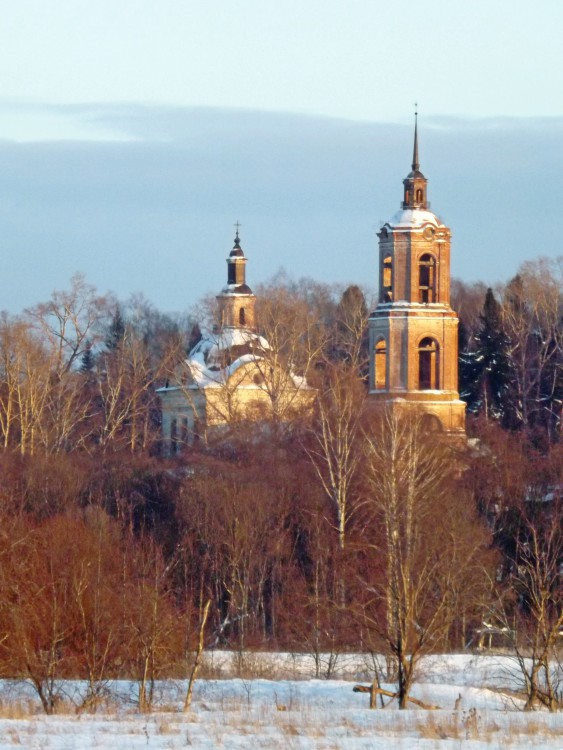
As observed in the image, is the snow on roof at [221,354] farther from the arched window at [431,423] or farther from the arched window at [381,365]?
the arched window at [431,423]

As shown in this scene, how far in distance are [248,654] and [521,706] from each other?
6.88m

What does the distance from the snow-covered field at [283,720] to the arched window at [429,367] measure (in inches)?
889

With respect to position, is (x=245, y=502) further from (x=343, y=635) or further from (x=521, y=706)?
(x=521, y=706)

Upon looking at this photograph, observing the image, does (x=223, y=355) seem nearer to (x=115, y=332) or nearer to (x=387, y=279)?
(x=387, y=279)

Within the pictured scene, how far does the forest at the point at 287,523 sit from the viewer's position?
2253 cm

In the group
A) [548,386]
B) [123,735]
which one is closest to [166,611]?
[123,735]

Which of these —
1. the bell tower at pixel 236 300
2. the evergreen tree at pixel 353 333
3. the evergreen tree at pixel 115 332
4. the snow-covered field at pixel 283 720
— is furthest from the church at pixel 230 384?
the snow-covered field at pixel 283 720

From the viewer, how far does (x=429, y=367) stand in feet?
155

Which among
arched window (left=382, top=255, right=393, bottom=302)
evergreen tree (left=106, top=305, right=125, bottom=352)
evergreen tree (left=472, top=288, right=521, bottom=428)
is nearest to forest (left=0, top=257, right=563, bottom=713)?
evergreen tree (left=472, top=288, right=521, bottom=428)

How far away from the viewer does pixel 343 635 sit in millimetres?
29125

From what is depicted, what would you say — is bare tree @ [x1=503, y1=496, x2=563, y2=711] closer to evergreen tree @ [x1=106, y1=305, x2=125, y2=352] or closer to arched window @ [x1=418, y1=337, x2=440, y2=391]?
arched window @ [x1=418, y1=337, x2=440, y2=391]

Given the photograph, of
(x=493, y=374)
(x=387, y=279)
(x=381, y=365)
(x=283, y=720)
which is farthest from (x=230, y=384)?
(x=283, y=720)

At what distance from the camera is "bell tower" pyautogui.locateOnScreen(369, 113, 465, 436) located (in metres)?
45.5

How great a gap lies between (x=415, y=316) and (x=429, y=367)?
6.73 ft
